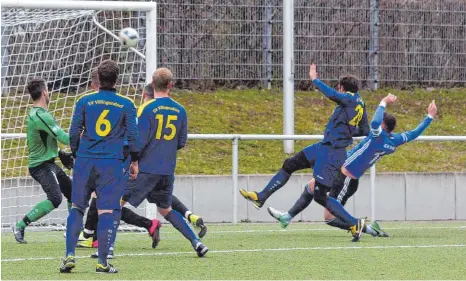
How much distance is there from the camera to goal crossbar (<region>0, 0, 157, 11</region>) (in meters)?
13.1

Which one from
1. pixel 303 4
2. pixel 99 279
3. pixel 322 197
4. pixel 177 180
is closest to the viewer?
pixel 99 279

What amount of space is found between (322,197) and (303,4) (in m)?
8.28

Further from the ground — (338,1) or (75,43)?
(338,1)

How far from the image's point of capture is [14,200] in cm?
1495

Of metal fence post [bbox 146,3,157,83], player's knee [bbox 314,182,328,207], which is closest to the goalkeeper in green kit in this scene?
metal fence post [bbox 146,3,157,83]

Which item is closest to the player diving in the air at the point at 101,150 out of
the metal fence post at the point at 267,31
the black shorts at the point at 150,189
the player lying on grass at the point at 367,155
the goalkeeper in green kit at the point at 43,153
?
the black shorts at the point at 150,189

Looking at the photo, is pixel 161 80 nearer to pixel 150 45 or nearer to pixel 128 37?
pixel 128 37

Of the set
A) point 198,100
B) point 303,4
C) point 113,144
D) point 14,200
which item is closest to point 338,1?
point 303,4

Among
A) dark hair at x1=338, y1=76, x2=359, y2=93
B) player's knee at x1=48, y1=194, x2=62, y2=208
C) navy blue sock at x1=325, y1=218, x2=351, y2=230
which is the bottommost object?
navy blue sock at x1=325, y1=218, x2=351, y2=230

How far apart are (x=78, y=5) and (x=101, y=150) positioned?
4779 millimetres

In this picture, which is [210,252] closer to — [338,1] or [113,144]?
[113,144]

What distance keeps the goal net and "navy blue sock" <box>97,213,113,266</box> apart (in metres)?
5.37

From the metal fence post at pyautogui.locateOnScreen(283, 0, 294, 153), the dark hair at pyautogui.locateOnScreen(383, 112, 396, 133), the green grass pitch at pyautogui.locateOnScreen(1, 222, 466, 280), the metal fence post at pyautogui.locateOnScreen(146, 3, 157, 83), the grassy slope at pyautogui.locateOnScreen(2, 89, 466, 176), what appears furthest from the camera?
the metal fence post at pyautogui.locateOnScreen(283, 0, 294, 153)

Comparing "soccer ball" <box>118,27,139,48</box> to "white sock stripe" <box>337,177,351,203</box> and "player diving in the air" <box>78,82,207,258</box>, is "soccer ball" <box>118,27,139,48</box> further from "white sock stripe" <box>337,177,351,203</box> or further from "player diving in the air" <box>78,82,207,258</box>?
"white sock stripe" <box>337,177,351,203</box>
